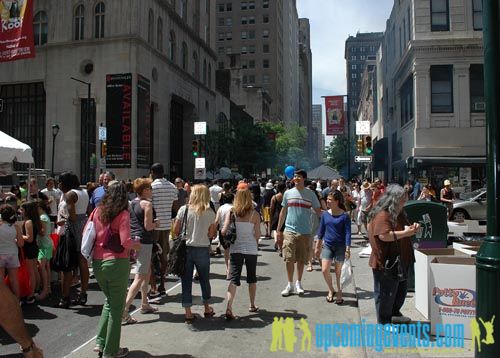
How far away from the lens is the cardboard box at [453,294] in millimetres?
5156

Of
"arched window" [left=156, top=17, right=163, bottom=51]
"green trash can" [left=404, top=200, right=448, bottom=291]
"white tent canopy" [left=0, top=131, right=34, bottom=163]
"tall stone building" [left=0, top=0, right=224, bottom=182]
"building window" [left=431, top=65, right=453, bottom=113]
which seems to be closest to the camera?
"green trash can" [left=404, top=200, right=448, bottom=291]

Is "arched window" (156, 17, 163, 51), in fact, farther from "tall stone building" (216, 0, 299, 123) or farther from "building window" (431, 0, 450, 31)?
"tall stone building" (216, 0, 299, 123)

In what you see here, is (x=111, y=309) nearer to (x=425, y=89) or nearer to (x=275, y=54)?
(x=425, y=89)

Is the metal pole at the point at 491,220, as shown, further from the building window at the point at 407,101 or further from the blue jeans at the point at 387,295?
the building window at the point at 407,101

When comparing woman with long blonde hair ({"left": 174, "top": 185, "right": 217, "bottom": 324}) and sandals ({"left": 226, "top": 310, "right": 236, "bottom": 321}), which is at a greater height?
woman with long blonde hair ({"left": 174, "top": 185, "right": 217, "bottom": 324})

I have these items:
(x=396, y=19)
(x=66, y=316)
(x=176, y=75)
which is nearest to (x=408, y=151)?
(x=396, y=19)

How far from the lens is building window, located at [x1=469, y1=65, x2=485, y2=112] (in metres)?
28.6

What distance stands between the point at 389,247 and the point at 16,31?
15.5 meters

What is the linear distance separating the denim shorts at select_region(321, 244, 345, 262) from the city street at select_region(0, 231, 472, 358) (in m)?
0.75

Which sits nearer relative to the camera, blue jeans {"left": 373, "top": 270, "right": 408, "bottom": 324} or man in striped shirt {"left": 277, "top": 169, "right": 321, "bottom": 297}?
blue jeans {"left": 373, "top": 270, "right": 408, "bottom": 324}

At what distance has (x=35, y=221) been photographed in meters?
7.50

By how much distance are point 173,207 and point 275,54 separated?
99.7 m

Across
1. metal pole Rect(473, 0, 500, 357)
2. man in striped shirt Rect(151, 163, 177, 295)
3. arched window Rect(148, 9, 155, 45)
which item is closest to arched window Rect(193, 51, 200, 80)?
→ arched window Rect(148, 9, 155, 45)

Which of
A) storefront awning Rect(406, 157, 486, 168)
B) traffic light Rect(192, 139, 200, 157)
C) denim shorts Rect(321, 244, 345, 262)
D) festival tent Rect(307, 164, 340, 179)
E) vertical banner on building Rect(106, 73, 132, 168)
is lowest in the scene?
denim shorts Rect(321, 244, 345, 262)
